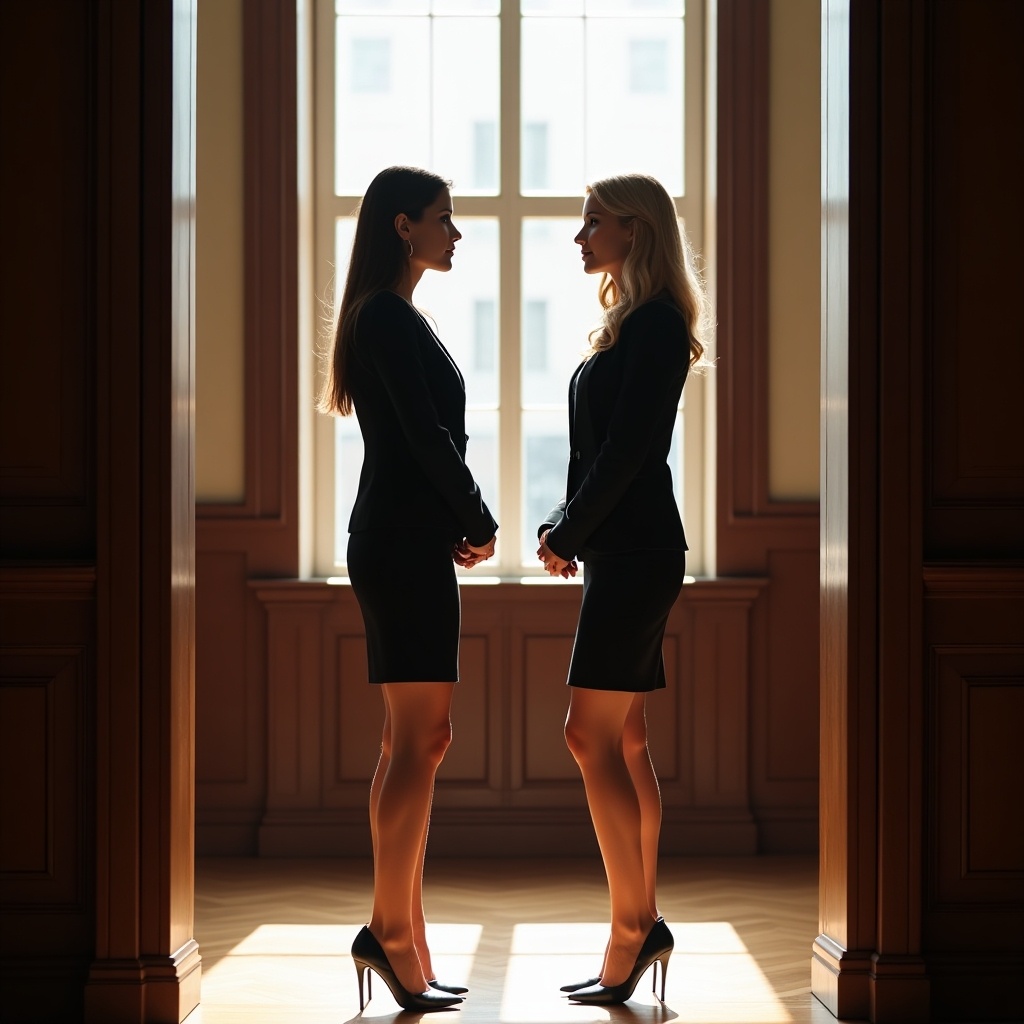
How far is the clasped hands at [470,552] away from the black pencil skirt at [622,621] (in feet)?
0.81

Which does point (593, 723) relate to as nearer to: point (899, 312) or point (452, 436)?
point (452, 436)

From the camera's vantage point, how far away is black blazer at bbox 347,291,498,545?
8.84 feet

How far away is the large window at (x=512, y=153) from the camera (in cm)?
463

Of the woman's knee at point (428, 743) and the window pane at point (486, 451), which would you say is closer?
the woman's knee at point (428, 743)

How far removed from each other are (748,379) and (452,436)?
185cm

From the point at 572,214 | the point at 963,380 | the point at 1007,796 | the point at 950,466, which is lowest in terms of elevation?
the point at 1007,796

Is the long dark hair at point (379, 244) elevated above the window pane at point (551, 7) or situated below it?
below

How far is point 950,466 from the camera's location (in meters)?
2.77

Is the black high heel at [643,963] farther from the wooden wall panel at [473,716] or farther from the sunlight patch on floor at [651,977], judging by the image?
the wooden wall panel at [473,716]

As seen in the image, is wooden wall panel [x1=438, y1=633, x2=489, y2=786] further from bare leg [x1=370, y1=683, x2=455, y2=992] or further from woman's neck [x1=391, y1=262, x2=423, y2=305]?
woman's neck [x1=391, y1=262, x2=423, y2=305]
